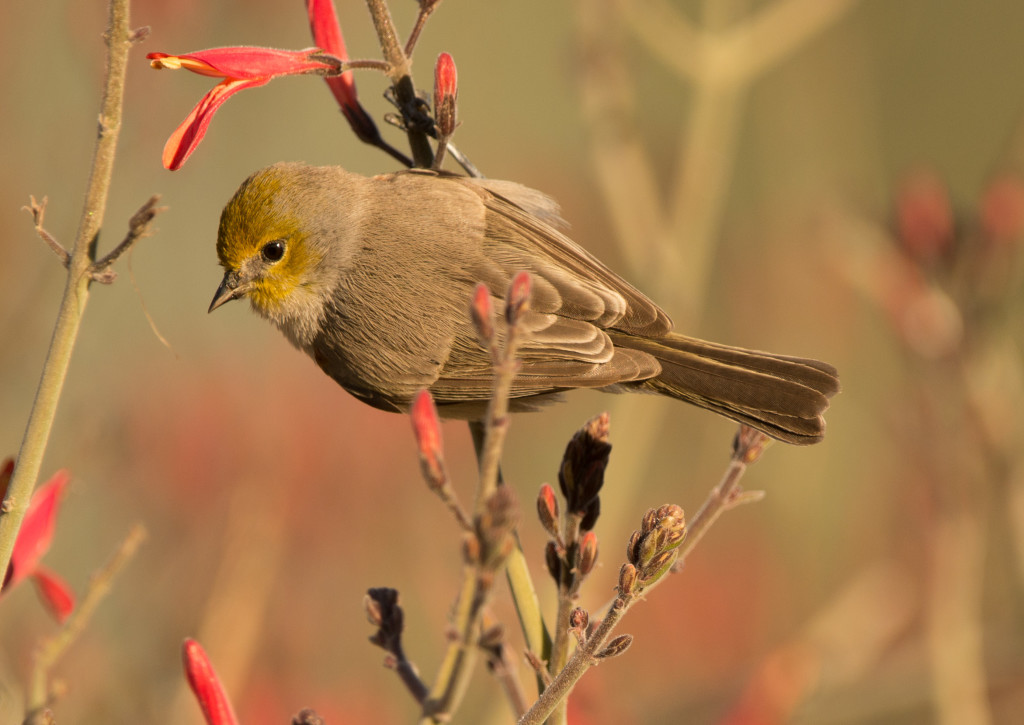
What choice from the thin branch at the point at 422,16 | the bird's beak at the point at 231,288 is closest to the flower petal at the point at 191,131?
the thin branch at the point at 422,16

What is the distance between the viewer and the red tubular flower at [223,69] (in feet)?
6.70

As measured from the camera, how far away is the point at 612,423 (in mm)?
3717

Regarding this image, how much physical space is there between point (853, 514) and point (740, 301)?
52.1 inches

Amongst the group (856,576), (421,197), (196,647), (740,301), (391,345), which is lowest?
(196,647)

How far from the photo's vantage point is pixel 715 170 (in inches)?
155

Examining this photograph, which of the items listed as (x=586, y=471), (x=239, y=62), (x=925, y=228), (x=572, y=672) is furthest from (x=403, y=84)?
(x=925, y=228)

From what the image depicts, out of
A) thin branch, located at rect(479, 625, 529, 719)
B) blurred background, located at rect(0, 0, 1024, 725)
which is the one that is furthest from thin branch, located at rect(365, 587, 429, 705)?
blurred background, located at rect(0, 0, 1024, 725)

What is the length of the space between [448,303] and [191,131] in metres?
1.10

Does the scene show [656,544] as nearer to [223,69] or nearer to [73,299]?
[73,299]

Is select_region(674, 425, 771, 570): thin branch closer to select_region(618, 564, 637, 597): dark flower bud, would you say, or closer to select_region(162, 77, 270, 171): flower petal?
select_region(618, 564, 637, 597): dark flower bud

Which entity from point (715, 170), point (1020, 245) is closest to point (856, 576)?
point (1020, 245)

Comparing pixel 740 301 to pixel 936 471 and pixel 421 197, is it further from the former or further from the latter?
pixel 421 197

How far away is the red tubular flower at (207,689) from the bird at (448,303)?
1194mm

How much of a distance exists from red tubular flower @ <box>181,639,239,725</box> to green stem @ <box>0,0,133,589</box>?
14.2 inches
